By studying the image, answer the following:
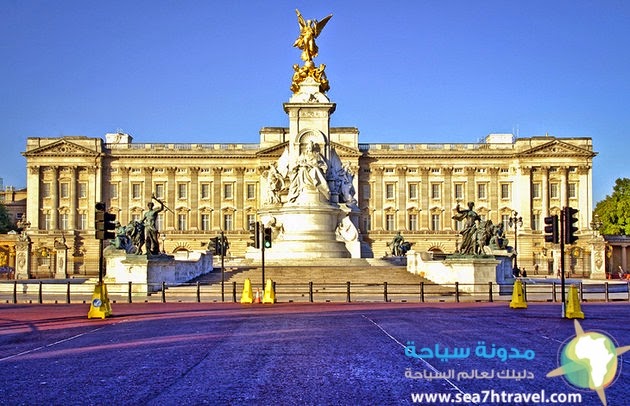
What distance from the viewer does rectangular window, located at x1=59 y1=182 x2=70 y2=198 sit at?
107875 mm

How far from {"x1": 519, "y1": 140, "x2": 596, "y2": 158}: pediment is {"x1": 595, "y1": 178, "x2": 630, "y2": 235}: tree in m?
9.52

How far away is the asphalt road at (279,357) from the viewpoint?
10.7 metres

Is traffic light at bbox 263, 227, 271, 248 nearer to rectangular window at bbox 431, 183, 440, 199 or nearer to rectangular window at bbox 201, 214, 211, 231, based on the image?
rectangular window at bbox 201, 214, 211, 231

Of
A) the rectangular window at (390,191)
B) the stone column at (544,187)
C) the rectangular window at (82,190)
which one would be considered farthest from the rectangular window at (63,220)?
the stone column at (544,187)

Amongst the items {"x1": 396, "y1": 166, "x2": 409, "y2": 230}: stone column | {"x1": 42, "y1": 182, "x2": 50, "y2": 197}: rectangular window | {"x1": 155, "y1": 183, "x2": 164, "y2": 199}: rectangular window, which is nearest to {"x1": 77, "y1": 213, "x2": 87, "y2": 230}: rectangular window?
{"x1": 42, "y1": 182, "x2": 50, "y2": 197}: rectangular window

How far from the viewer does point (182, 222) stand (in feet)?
355

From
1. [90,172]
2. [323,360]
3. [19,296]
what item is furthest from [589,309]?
[90,172]

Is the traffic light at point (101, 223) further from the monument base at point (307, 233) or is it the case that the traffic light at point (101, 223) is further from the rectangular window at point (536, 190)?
the rectangular window at point (536, 190)

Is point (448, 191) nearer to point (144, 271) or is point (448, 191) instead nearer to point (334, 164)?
point (334, 164)

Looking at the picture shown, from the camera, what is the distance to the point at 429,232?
107688mm

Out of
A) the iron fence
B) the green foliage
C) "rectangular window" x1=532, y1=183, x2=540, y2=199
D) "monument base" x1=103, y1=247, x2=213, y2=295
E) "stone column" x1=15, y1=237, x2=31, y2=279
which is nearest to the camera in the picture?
the iron fence

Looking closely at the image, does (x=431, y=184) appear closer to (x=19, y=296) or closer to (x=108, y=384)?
(x=19, y=296)

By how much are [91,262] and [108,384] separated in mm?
96306

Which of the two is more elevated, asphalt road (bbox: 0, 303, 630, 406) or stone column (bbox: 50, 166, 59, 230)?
stone column (bbox: 50, 166, 59, 230)
